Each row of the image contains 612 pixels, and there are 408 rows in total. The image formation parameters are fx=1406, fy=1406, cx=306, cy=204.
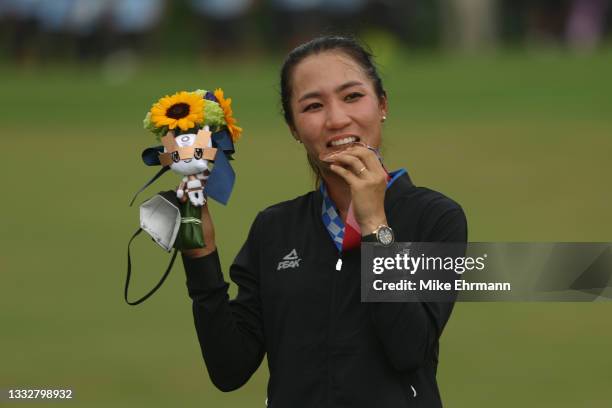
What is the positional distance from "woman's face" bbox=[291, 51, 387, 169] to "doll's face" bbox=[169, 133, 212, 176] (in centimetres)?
27

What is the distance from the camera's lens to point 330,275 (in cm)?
328

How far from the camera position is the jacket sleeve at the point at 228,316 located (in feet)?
Answer: 10.8

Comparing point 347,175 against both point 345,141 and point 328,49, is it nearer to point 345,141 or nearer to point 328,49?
point 345,141

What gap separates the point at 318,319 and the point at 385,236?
11.7 inches

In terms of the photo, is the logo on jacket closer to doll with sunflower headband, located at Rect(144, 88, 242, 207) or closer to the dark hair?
doll with sunflower headband, located at Rect(144, 88, 242, 207)

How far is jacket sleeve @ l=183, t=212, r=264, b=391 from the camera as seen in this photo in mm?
3279

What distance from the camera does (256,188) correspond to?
13672mm

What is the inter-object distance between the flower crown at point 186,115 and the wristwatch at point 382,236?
1.66 feet

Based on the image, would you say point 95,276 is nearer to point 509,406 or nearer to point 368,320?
point 509,406

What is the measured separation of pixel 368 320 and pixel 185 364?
5.02 m

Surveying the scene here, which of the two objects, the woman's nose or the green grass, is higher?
the green grass

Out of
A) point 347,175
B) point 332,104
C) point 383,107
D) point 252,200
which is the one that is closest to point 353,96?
point 332,104

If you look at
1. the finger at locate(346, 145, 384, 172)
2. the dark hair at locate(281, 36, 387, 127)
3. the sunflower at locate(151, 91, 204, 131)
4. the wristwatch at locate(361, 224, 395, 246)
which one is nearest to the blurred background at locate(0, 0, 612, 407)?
the dark hair at locate(281, 36, 387, 127)

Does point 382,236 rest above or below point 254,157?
below
